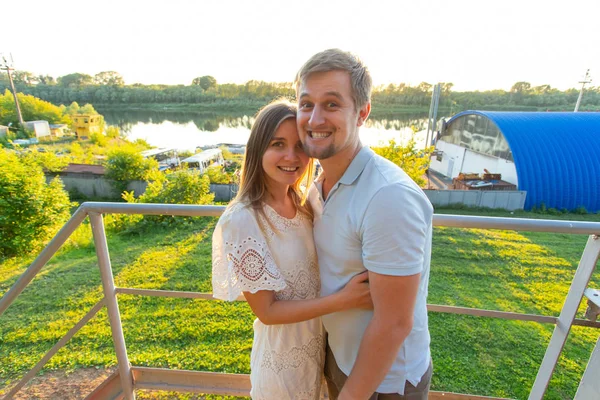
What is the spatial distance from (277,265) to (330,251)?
22cm

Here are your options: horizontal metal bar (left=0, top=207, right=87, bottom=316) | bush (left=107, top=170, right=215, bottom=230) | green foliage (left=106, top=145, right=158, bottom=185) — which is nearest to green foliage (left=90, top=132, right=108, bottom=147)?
green foliage (left=106, top=145, right=158, bottom=185)

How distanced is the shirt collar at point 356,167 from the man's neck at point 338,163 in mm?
40

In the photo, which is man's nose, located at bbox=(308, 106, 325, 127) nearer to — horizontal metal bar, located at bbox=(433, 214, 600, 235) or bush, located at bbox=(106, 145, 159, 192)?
horizontal metal bar, located at bbox=(433, 214, 600, 235)

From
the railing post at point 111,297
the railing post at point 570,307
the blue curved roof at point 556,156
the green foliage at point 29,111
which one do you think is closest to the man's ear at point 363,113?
the railing post at point 570,307

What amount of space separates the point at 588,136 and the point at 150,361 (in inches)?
Answer: 690

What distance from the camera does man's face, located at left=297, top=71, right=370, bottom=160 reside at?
3.61 feet

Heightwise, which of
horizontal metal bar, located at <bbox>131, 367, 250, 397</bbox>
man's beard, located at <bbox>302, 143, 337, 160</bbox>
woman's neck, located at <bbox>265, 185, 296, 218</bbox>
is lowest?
horizontal metal bar, located at <bbox>131, 367, 250, 397</bbox>

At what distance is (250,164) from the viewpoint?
4.24 ft

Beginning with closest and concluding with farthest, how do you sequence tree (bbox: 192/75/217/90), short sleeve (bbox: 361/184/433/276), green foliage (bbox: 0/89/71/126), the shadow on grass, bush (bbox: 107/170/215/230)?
short sleeve (bbox: 361/184/433/276), the shadow on grass, bush (bbox: 107/170/215/230), green foliage (bbox: 0/89/71/126), tree (bbox: 192/75/217/90)

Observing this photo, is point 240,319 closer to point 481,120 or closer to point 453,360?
point 453,360

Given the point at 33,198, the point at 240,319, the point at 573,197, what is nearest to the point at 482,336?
the point at 240,319

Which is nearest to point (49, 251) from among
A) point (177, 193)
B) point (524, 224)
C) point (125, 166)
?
point (524, 224)

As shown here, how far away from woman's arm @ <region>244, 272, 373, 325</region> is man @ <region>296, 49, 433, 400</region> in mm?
55

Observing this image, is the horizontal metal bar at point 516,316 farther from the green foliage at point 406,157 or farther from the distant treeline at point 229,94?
the distant treeline at point 229,94
